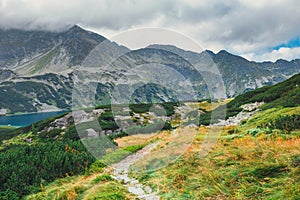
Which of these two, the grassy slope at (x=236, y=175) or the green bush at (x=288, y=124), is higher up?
the green bush at (x=288, y=124)

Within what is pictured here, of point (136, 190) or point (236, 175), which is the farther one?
point (136, 190)

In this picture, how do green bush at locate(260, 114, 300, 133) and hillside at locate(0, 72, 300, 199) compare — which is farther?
green bush at locate(260, 114, 300, 133)

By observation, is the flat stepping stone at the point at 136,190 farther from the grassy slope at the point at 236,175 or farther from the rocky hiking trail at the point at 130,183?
the grassy slope at the point at 236,175

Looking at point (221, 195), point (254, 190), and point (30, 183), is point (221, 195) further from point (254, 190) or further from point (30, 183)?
point (30, 183)

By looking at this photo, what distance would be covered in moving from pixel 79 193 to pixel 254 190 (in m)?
6.29

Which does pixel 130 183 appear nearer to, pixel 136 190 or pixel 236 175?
pixel 136 190

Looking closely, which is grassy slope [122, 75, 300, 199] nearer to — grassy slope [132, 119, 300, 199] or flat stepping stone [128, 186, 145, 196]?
grassy slope [132, 119, 300, 199]

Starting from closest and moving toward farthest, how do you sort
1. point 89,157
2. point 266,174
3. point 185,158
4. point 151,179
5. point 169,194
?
point 266,174, point 169,194, point 151,179, point 185,158, point 89,157

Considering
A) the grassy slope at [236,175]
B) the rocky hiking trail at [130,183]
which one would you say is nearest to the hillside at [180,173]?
the grassy slope at [236,175]

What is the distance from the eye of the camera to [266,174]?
27.2 ft

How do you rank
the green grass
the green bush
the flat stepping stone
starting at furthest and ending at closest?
the green bush
the flat stepping stone
the green grass

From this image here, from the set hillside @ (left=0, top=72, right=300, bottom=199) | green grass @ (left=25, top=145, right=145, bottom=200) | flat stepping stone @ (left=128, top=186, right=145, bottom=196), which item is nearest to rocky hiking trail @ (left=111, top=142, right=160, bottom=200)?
flat stepping stone @ (left=128, top=186, right=145, bottom=196)

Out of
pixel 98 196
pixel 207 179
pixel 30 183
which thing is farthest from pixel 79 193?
pixel 207 179

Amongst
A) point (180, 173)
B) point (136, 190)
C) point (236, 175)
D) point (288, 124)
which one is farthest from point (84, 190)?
point (288, 124)
